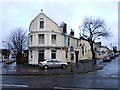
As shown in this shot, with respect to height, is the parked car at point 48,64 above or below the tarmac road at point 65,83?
above

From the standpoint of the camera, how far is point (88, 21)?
37.5 meters

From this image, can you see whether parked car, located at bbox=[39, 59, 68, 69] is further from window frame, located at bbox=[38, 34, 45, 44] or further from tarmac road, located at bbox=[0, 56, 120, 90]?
tarmac road, located at bbox=[0, 56, 120, 90]

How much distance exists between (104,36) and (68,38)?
36.9ft

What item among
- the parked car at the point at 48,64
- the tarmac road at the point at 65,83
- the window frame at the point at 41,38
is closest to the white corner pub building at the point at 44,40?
the window frame at the point at 41,38

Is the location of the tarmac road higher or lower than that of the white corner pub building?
lower

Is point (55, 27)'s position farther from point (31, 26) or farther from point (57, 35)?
point (31, 26)

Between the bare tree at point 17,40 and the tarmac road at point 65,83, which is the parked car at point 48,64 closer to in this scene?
the tarmac road at point 65,83

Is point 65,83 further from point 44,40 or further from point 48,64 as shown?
point 44,40

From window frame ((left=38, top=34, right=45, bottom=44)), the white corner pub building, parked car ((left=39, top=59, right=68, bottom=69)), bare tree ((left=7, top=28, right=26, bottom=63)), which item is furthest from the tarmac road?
bare tree ((left=7, top=28, right=26, bottom=63))

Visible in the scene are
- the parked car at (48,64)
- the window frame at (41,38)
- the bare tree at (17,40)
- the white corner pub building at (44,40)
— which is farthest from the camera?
the bare tree at (17,40)

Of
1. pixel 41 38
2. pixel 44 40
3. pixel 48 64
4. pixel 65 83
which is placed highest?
pixel 41 38

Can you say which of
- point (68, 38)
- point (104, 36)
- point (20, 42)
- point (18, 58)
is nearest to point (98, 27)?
point (104, 36)

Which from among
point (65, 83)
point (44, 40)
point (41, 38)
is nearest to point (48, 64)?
point (44, 40)

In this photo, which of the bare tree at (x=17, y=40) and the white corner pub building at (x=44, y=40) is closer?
the white corner pub building at (x=44, y=40)
